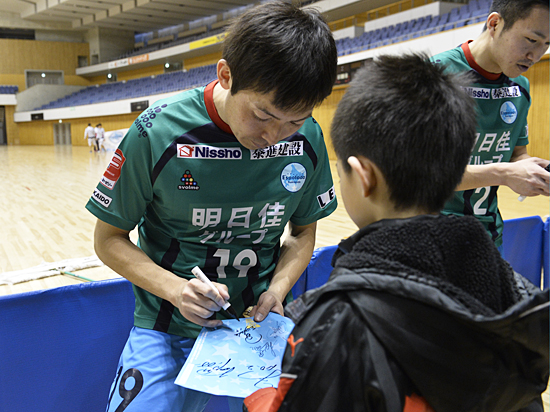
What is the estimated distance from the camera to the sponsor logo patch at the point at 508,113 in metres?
1.67

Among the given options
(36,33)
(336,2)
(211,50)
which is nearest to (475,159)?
(336,2)

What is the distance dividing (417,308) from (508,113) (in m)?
1.39

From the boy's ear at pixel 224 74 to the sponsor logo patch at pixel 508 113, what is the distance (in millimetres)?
1113

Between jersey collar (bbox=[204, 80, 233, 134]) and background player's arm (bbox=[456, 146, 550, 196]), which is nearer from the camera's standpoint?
jersey collar (bbox=[204, 80, 233, 134])

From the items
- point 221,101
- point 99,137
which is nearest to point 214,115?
point 221,101

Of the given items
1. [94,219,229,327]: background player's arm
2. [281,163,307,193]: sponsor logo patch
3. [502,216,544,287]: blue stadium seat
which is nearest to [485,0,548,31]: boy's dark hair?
[281,163,307,193]: sponsor logo patch

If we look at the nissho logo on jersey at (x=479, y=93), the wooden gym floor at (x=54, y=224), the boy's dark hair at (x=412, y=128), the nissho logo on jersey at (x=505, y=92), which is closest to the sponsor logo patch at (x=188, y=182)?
the boy's dark hair at (x=412, y=128)

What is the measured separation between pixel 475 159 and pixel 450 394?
1.27 meters

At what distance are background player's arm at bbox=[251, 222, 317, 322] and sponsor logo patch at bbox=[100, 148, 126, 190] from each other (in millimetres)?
477

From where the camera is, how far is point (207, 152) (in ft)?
3.80

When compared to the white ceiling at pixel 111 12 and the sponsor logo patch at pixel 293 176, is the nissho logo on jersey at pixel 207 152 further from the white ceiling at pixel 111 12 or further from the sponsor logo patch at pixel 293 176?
the white ceiling at pixel 111 12

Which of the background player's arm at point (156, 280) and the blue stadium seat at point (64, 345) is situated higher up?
the background player's arm at point (156, 280)

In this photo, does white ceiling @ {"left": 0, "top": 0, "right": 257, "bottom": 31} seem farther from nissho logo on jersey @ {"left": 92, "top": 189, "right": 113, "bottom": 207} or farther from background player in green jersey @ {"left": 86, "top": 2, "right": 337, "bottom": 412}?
nissho logo on jersey @ {"left": 92, "top": 189, "right": 113, "bottom": 207}

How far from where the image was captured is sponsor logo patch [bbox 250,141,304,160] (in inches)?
47.1
